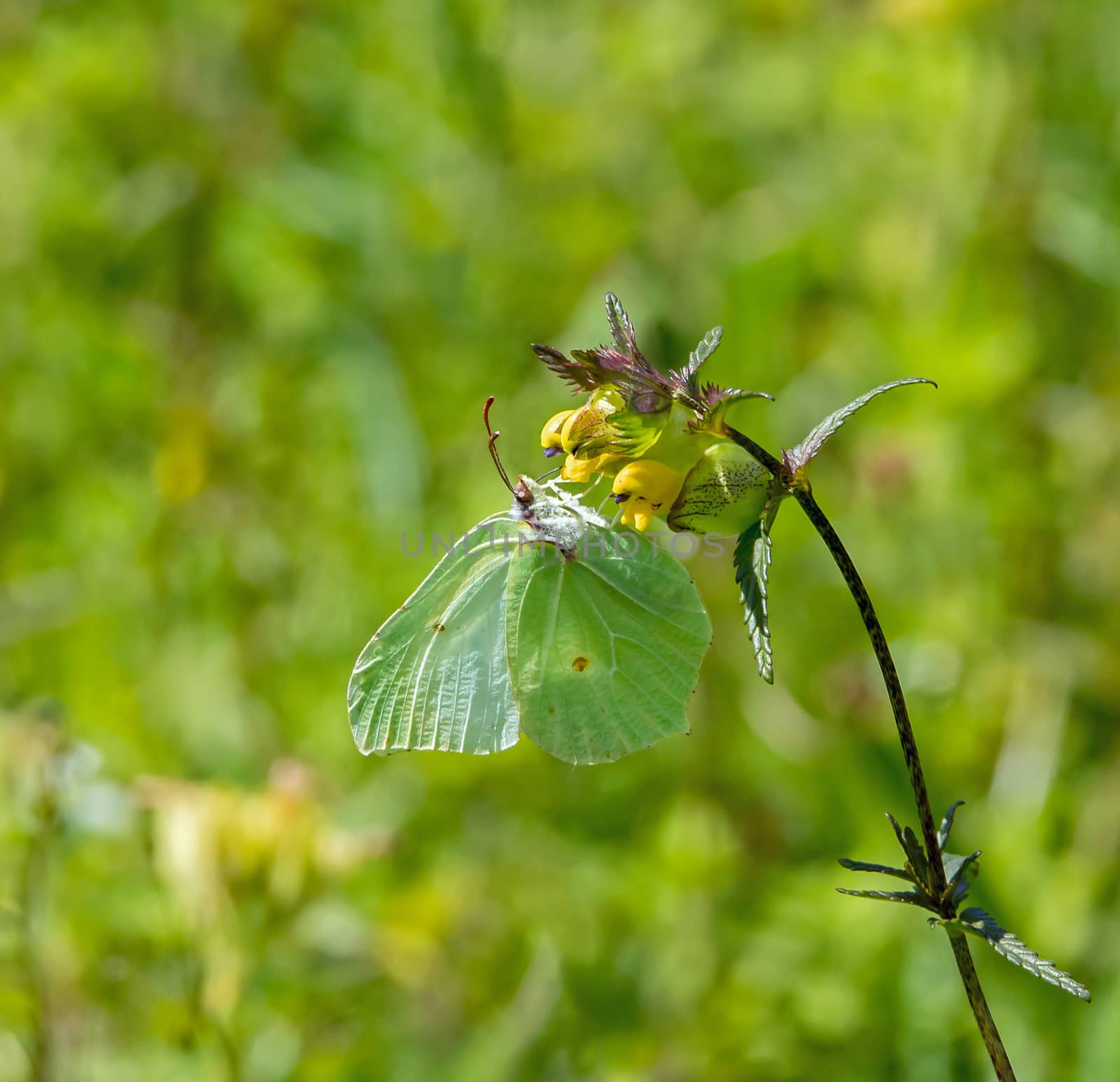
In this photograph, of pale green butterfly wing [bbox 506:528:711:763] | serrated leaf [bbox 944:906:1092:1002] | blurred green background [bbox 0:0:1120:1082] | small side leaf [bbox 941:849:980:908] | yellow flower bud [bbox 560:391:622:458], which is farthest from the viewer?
blurred green background [bbox 0:0:1120:1082]

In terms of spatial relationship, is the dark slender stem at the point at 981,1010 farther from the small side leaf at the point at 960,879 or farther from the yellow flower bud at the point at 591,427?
the yellow flower bud at the point at 591,427

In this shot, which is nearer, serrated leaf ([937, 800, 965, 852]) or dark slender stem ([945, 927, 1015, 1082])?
dark slender stem ([945, 927, 1015, 1082])

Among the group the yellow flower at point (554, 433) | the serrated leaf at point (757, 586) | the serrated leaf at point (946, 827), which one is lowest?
the serrated leaf at point (946, 827)

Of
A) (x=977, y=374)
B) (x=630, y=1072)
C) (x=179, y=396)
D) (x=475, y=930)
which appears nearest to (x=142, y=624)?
(x=179, y=396)

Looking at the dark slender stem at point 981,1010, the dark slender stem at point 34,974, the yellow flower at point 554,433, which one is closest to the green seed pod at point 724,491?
the yellow flower at point 554,433

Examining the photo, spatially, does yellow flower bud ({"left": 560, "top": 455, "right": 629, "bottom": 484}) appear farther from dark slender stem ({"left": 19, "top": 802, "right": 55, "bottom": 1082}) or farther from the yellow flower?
dark slender stem ({"left": 19, "top": 802, "right": 55, "bottom": 1082})

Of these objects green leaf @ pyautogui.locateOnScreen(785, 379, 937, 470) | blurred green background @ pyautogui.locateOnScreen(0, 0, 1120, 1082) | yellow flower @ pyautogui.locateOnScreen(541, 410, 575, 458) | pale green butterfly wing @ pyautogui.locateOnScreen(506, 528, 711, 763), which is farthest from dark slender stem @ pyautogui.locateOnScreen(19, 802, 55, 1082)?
green leaf @ pyautogui.locateOnScreen(785, 379, 937, 470)

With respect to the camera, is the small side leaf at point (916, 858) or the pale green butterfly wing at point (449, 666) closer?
the small side leaf at point (916, 858)
